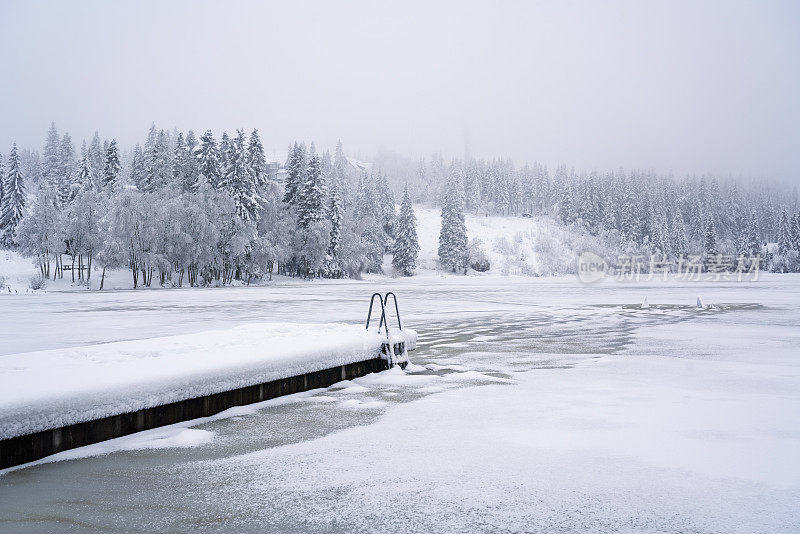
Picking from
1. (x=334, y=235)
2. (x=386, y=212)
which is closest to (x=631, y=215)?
(x=386, y=212)

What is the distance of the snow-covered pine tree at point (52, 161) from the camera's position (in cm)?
11150

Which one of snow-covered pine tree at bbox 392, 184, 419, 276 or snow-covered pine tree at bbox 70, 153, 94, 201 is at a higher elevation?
snow-covered pine tree at bbox 70, 153, 94, 201

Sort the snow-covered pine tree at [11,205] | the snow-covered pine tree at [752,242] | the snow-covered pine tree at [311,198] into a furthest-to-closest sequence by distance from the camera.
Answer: the snow-covered pine tree at [752,242], the snow-covered pine tree at [11,205], the snow-covered pine tree at [311,198]

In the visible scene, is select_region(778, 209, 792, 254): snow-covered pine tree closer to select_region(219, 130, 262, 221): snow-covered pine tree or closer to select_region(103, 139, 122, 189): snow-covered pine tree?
select_region(219, 130, 262, 221): snow-covered pine tree

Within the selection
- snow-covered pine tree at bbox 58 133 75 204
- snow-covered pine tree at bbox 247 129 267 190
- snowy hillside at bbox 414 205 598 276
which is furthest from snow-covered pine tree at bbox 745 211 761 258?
snow-covered pine tree at bbox 58 133 75 204

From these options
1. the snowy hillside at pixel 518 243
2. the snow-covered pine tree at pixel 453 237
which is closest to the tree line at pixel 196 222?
the snow-covered pine tree at pixel 453 237

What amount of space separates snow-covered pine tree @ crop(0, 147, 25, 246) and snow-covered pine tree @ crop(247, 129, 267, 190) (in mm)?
33450

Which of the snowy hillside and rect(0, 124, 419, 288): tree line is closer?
rect(0, 124, 419, 288): tree line

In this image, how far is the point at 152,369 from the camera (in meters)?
6.86

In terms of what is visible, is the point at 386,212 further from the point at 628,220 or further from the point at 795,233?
the point at 795,233

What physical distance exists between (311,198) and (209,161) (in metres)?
12.9

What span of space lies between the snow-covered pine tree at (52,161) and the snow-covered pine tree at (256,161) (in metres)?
46.3

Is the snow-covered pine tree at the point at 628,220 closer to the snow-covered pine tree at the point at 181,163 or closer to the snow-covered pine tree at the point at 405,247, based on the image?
the snow-covered pine tree at the point at 405,247

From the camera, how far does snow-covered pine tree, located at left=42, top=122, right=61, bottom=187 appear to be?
112 meters
